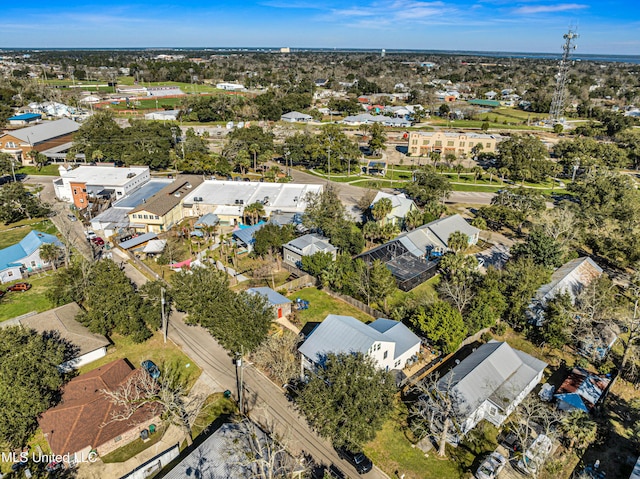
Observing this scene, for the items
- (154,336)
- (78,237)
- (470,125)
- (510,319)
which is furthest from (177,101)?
(510,319)

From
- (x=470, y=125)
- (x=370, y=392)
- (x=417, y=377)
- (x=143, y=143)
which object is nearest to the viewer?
(x=370, y=392)

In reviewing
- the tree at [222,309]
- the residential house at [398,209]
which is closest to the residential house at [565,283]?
the residential house at [398,209]

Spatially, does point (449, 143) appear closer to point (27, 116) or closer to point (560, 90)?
point (560, 90)

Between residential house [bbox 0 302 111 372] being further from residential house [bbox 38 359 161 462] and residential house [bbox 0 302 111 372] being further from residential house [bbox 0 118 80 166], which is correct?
residential house [bbox 0 118 80 166]

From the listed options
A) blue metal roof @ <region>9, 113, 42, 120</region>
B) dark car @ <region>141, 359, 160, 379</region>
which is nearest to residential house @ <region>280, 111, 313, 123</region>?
blue metal roof @ <region>9, 113, 42, 120</region>

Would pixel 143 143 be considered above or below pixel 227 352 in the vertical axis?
above

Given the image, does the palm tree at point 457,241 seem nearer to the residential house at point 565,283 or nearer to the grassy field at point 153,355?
the residential house at point 565,283

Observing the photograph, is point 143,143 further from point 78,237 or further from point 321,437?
point 321,437
